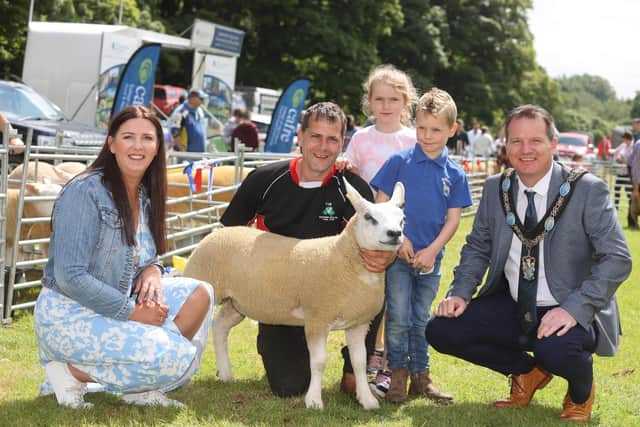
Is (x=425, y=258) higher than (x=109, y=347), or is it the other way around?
(x=425, y=258)

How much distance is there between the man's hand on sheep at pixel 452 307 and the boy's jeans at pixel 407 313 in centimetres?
24

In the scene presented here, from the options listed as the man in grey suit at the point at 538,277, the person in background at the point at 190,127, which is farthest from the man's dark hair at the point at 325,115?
the person in background at the point at 190,127

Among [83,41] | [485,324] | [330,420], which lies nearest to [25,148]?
[330,420]

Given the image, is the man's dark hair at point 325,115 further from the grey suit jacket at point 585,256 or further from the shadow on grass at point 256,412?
the shadow on grass at point 256,412

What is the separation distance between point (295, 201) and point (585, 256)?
5.21 ft

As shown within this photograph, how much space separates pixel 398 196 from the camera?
391 cm

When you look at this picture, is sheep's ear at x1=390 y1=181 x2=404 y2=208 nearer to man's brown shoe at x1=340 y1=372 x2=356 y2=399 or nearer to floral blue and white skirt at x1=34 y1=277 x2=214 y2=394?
man's brown shoe at x1=340 y1=372 x2=356 y2=399

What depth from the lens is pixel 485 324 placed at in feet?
13.2

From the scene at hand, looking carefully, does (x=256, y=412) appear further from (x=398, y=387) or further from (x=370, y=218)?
(x=370, y=218)

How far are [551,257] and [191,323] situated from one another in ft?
5.91

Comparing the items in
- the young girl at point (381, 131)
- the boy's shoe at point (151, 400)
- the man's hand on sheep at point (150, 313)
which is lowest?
the boy's shoe at point (151, 400)

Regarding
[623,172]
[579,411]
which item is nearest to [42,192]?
[579,411]

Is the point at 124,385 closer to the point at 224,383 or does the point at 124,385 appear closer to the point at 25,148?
the point at 224,383

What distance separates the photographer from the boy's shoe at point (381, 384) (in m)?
4.24
